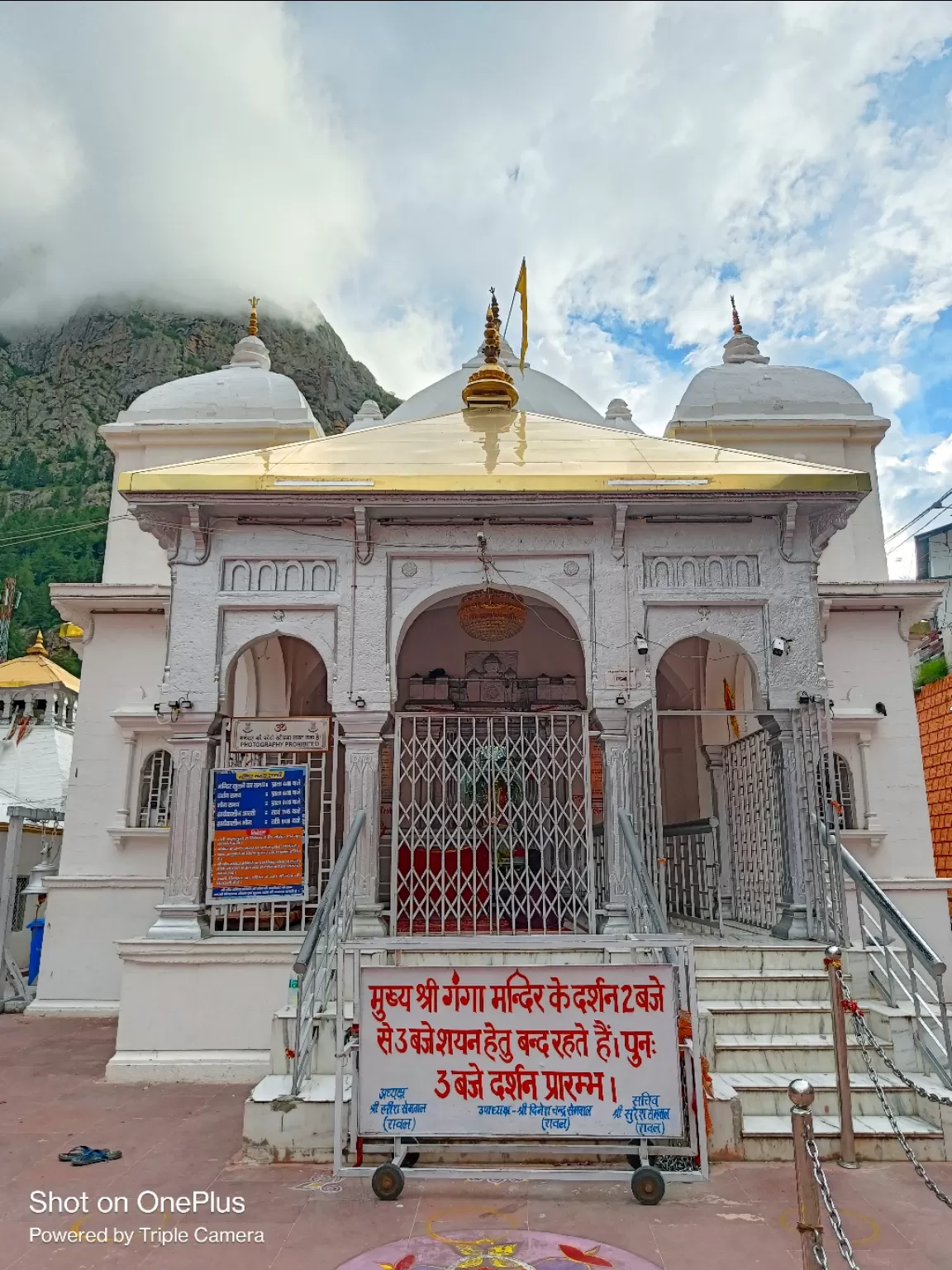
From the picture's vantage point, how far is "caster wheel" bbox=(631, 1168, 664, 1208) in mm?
4391

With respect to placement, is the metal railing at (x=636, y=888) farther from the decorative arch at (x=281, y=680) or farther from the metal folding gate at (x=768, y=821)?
the decorative arch at (x=281, y=680)

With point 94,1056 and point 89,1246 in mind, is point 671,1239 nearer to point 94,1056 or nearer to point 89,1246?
point 89,1246

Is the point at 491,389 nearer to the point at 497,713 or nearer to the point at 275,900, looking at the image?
the point at 497,713

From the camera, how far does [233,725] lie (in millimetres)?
8375

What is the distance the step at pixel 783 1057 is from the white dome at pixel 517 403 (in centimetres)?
1058

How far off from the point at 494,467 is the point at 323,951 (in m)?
4.55

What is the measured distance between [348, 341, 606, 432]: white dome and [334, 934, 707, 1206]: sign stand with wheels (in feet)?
35.3

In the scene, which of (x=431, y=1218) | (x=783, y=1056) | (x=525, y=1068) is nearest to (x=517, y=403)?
(x=783, y=1056)

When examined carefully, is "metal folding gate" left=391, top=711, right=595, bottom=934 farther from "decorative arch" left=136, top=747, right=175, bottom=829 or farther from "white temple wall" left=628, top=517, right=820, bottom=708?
"decorative arch" left=136, top=747, right=175, bottom=829

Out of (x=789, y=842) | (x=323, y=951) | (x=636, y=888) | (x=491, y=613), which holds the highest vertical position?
(x=491, y=613)

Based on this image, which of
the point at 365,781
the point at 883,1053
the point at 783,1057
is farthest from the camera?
the point at 365,781

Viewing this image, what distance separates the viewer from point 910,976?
19.7ft

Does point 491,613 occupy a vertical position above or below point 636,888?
above

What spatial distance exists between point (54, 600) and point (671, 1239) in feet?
33.5
